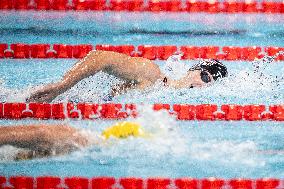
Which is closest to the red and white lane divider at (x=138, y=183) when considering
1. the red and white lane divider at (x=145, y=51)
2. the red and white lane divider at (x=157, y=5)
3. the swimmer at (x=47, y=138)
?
the swimmer at (x=47, y=138)

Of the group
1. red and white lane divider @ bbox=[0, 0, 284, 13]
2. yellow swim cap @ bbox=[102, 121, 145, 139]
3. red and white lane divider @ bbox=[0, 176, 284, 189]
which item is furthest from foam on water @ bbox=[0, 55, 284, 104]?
red and white lane divider @ bbox=[0, 0, 284, 13]

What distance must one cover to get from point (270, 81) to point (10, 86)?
167cm

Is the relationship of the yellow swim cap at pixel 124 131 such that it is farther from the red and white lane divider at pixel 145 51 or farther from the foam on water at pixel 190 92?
the red and white lane divider at pixel 145 51

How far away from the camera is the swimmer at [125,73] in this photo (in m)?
3.61

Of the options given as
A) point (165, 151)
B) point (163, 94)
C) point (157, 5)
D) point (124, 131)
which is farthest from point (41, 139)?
point (157, 5)

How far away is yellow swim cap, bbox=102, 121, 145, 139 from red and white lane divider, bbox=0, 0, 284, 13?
1.44 metres

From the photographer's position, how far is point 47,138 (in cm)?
327

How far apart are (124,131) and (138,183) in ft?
1.00

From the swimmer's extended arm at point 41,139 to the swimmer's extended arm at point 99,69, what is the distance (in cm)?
33

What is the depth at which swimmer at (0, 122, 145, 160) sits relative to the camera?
10.7 ft

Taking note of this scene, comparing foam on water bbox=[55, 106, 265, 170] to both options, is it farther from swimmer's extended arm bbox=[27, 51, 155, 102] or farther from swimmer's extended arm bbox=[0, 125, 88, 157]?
swimmer's extended arm bbox=[27, 51, 155, 102]

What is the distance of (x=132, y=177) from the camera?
325cm

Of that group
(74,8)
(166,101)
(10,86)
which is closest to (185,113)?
(166,101)

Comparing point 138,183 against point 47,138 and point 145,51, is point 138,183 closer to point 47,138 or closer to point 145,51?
point 47,138
